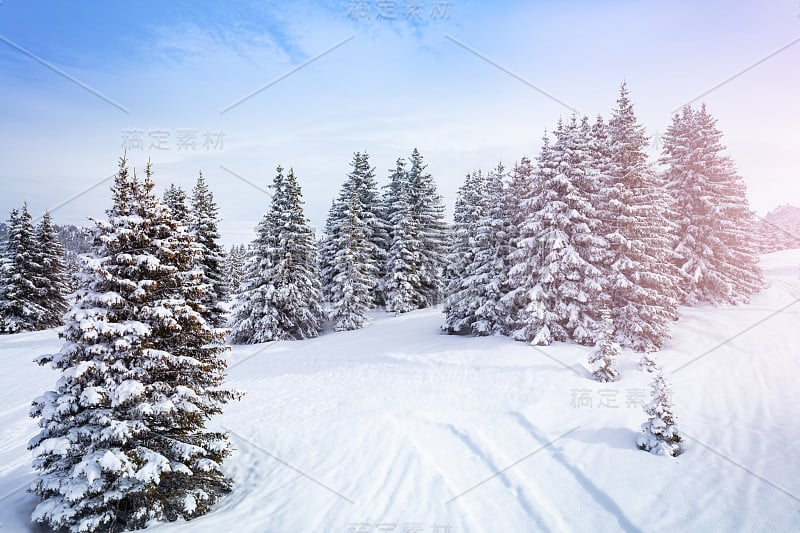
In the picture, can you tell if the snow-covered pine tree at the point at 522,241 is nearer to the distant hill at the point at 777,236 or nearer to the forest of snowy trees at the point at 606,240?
the forest of snowy trees at the point at 606,240

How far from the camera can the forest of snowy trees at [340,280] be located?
8898 mm

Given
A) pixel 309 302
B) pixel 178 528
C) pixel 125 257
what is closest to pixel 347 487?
pixel 178 528

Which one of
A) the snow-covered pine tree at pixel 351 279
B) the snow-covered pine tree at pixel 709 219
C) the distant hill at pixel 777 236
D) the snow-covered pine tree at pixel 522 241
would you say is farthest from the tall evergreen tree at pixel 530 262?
the distant hill at pixel 777 236

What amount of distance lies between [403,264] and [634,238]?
19.2 m

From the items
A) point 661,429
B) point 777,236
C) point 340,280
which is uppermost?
point 777,236

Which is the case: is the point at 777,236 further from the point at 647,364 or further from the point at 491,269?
the point at 647,364

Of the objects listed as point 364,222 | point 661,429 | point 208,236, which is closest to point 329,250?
point 364,222

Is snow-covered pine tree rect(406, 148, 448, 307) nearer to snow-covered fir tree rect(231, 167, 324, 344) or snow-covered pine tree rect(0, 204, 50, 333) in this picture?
snow-covered fir tree rect(231, 167, 324, 344)

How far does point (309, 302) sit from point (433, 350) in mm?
14105

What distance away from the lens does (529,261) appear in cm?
2105

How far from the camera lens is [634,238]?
67.7 ft

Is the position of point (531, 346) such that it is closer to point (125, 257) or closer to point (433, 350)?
point (433, 350)

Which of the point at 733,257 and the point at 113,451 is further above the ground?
the point at 733,257

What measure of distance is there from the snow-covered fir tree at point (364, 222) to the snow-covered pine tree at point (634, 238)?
21013mm
